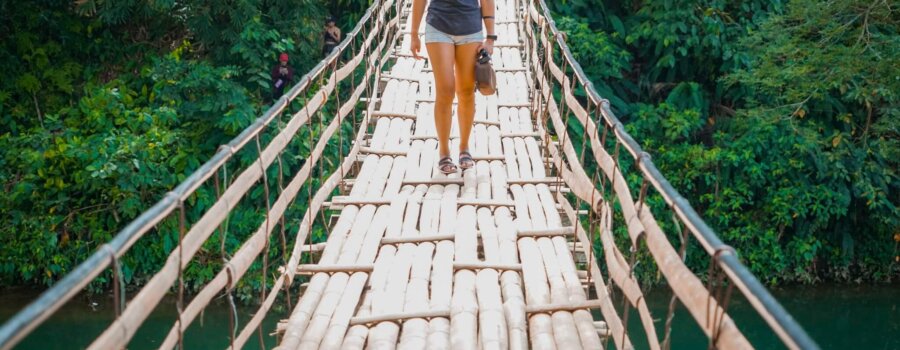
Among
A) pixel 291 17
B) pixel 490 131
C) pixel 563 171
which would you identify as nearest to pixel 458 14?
pixel 563 171

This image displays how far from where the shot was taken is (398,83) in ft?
16.5

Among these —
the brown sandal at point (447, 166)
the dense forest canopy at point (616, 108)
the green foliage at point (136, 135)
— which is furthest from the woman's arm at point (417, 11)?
the dense forest canopy at point (616, 108)

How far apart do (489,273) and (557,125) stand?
4.23 feet

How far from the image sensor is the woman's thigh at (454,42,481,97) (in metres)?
3.37

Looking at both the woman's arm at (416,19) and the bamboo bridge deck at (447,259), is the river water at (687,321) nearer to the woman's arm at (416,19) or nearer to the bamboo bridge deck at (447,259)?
the bamboo bridge deck at (447,259)

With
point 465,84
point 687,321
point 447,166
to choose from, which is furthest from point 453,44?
point 687,321

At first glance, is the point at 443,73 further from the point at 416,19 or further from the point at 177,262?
the point at 177,262

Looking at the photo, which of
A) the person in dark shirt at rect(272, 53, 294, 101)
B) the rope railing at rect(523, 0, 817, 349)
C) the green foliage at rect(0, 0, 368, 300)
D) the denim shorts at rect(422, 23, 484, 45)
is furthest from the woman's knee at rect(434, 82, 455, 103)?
the person in dark shirt at rect(272, 53, 294, 101)

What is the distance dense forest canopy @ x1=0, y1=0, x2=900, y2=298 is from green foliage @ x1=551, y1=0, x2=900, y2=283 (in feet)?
0.06

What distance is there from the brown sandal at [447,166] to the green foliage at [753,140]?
3.78 meters

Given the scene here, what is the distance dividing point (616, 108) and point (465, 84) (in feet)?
15.2

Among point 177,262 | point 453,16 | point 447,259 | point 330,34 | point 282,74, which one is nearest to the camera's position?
point 177,262

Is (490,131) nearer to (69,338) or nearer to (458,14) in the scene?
(458,14)

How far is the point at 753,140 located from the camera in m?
7.35
